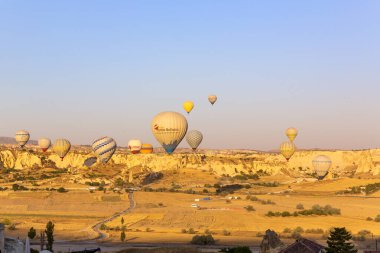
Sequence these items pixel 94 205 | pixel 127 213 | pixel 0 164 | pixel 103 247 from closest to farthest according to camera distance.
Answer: pixel 103 247, pixel 127 213, pixel 94 205, pixel 0 164

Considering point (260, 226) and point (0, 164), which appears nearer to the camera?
point (260, 226)

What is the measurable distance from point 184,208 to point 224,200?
11.8 m

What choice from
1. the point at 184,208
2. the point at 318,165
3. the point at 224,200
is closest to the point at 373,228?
the point at 184,208

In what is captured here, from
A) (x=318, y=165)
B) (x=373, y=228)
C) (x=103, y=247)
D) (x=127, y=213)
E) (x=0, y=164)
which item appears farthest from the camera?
(x=0, y=164)

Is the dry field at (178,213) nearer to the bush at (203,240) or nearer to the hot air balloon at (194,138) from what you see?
the bush at (203,240)

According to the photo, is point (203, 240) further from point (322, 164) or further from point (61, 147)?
point (61, 147)

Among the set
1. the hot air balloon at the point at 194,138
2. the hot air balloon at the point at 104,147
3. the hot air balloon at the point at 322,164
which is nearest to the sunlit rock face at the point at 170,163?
the hot air balloon at the point at 194,138

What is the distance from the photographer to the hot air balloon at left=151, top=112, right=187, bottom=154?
8850 cm

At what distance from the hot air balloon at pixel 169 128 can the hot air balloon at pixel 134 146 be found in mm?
52929

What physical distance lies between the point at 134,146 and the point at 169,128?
189 feet

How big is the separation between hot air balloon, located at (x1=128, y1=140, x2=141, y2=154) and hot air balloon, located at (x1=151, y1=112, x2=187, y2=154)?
2084 inches

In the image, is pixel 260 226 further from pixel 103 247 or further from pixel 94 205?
pixel 94 205

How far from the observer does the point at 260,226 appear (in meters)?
49.2

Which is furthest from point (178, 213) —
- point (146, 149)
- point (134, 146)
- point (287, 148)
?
point (146, 149)
